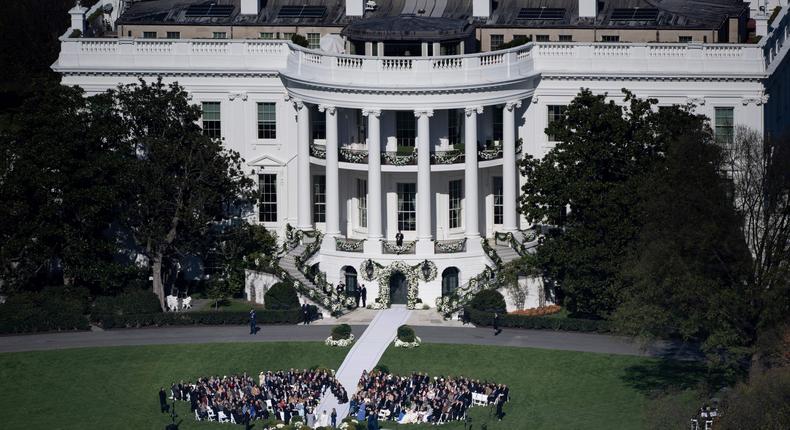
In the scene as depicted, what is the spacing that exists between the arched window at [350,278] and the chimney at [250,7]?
19.6 metres

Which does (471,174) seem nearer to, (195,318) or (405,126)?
(405,126)

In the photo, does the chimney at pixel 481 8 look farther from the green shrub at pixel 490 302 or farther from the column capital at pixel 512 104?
the green shrub at pixel 490 302

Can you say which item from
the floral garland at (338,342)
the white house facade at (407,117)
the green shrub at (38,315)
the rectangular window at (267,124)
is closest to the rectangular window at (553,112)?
the white house facade at (407,117)

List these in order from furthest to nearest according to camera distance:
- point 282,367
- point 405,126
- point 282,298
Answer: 1. point 405,126
2. point 282,298
3. point 282,367

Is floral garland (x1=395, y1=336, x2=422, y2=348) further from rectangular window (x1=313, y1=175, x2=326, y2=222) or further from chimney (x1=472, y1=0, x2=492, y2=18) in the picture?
chimney (x1=472, y1=0, x2=492, y2=18)

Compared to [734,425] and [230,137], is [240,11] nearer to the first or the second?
[230,137]

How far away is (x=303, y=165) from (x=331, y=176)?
9.47 feet

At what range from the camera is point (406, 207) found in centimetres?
12738

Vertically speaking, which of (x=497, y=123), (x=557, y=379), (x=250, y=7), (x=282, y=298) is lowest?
(x=557, y=379)

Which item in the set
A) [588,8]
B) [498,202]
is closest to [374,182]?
[498,202]

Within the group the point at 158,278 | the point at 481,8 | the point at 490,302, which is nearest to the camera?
the point at 490,302

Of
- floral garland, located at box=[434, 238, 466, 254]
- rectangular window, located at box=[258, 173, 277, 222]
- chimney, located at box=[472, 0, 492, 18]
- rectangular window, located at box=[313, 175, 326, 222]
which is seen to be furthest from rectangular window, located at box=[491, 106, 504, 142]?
rectangular window, located at box=[258, 173, 277, 222]

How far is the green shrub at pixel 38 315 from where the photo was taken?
387 feet

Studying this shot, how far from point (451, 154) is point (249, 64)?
45.9 ft
